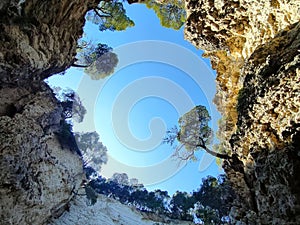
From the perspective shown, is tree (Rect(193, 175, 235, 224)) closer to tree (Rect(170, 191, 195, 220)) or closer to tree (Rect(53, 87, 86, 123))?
tree (Rect(170, 191, 195, 220))

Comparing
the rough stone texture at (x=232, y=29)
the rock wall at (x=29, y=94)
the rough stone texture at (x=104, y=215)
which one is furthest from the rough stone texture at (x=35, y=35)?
the rough stone texture at (x=104, y=215)

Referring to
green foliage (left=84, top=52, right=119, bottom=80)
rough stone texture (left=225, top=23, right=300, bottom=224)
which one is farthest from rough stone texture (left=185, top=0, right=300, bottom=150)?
green foliage (left=84, top=52, right=119, bottom=80)

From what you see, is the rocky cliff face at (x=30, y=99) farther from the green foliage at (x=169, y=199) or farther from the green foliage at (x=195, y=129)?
the green foliage at (x=169, y=199)

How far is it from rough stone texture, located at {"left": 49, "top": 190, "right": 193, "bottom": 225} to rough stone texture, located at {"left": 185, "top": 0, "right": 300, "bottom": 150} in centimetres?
1141

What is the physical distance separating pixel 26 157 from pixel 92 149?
724 inches

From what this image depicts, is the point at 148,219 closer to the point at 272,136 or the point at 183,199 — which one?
the point at 183,199

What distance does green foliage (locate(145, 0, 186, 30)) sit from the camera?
546 inches

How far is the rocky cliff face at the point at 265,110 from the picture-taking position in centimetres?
482

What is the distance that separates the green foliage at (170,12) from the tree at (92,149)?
49.5ft

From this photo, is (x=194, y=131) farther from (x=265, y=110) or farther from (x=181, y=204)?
(x=181, y=204)

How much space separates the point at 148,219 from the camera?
25.0 metres

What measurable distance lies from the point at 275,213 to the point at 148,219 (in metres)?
21.7

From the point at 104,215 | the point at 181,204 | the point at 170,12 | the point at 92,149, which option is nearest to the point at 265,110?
the point at 170,12

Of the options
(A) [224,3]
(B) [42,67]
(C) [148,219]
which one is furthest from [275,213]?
(C) [148,219]
